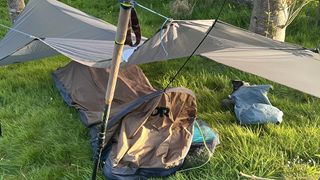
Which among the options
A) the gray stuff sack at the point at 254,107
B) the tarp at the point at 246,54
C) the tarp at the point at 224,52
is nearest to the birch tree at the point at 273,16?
the gray stuff sack at the point at 254,107

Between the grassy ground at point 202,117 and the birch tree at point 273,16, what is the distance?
548 millimetres

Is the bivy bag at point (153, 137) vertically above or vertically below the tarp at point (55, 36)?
below

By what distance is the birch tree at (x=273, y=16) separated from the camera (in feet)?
16.0

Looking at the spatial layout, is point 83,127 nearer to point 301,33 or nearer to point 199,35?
point 199,35

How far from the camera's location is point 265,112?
385 cm

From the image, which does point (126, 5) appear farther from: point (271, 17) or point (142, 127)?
point (271, 17)

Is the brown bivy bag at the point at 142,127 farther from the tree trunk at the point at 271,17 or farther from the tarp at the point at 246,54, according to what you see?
the tree trunk at the point at 271,17

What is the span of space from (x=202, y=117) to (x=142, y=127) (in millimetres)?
740

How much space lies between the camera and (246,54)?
3.42m

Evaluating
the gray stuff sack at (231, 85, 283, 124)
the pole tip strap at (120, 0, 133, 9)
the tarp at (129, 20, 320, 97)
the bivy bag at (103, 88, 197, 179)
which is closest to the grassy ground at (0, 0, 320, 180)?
the gray stuff sack at (231, 85, 283, 124)

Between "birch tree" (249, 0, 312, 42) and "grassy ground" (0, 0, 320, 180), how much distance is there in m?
0.55

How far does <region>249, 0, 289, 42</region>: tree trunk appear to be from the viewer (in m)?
4.88

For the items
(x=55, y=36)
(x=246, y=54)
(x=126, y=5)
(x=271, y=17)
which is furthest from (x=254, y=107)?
(x=55, y=36)

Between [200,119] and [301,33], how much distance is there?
2.46m
